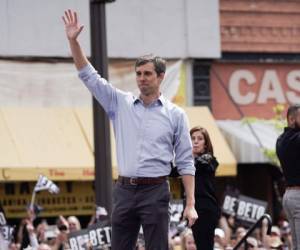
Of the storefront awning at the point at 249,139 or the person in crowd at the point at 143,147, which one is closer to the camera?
the person in crowd at the point at 143,147

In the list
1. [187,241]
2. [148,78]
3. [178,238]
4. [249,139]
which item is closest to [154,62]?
[148,78]

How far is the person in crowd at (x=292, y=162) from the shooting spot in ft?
36.1

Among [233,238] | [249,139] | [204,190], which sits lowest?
[233,238]

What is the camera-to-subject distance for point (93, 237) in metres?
15.4

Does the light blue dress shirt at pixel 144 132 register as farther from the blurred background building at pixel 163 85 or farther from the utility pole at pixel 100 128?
the blurred background building at pixel 163 85

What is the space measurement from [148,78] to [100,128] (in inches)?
300

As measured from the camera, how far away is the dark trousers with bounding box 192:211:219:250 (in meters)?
11.1

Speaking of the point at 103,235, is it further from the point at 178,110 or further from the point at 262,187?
the point at 262,187

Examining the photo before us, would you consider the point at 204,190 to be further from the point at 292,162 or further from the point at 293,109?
the point at 293,109

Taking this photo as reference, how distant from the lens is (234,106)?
2541 cm

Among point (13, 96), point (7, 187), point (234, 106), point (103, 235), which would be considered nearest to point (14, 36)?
point (13, 96)

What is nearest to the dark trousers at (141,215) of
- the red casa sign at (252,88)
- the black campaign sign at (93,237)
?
the black campaign sign at (93,237)

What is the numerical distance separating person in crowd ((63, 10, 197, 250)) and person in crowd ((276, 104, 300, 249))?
2.26 m

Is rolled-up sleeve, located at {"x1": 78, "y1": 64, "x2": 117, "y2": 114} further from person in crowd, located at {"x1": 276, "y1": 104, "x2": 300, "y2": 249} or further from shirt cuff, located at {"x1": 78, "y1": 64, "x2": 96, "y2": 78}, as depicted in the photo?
person in crowd, located at {"x1": 276, "y1": 104, "x2": 300, "y2": 249}
